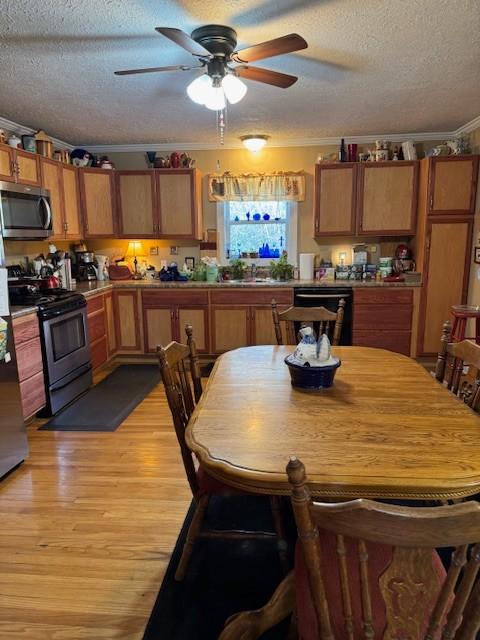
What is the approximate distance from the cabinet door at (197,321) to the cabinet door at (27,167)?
5.91ft

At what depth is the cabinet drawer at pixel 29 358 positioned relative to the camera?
297 cm

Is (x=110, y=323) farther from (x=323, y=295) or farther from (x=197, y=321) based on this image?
(x=323, y=295)

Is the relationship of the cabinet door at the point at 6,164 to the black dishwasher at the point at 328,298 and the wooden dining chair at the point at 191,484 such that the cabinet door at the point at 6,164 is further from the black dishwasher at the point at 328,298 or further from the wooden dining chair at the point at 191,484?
the black dishwasher at the point at 328,298

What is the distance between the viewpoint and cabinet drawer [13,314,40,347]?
292 centimetres

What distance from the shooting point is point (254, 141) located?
171 inches

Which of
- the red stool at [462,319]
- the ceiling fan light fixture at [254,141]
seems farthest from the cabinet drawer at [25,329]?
the red stool at [462,319]

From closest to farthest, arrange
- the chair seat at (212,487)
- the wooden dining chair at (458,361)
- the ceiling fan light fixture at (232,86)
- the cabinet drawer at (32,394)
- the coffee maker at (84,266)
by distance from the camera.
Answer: the chair seat at (212,487) → the wooden dining chair at (458,361) → the ceiling fan light fixture at (232,86) → the cabinet drawer at (32,394) → the coffee maker at (84,266)

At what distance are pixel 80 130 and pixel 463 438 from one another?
13.7 ft

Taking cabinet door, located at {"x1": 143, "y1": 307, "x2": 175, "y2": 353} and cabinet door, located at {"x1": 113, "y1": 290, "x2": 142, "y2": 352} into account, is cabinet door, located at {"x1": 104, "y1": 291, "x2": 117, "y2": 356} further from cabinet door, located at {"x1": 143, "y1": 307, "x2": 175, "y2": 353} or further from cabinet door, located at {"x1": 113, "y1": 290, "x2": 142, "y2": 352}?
cabinet door, located at {"x1": 143, "y1": 307, "x2": 175, "y2": 353}

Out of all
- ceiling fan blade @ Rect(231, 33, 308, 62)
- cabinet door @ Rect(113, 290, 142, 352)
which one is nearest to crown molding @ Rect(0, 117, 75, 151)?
cabinet door @ Rect(113, 290, 142, 352)

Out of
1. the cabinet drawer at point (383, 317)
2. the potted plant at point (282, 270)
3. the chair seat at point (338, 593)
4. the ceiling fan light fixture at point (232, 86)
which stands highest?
→ the ceiling fan light fixture at point (232, 86)

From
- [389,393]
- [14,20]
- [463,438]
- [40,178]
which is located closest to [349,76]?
[14,20]

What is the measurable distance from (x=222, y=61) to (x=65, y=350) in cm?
245

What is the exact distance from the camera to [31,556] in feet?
6.24
